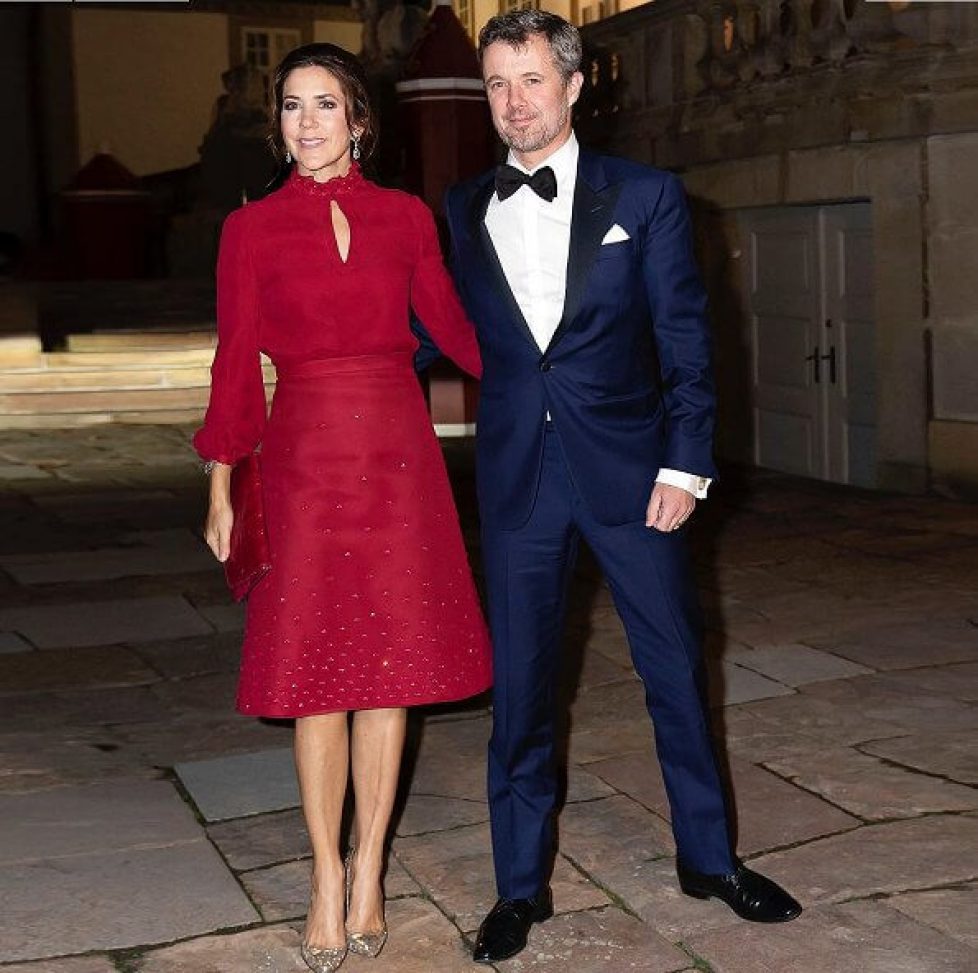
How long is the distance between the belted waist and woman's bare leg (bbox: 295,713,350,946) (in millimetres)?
698

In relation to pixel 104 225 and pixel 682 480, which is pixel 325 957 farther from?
pixel 104 225

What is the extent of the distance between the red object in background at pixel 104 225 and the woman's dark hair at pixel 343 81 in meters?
20.6

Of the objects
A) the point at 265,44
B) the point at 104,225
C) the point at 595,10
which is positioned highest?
the point at 265,44

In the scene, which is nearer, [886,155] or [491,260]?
[491,260]

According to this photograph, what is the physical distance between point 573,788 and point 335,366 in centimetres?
178

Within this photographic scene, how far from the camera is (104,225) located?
23156 mm

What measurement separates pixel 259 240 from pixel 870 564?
17.1ft

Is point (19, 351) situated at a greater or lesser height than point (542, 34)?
lesser

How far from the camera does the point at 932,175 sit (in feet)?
32.6

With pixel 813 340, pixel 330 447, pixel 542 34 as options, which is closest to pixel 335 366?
pixel 330 447

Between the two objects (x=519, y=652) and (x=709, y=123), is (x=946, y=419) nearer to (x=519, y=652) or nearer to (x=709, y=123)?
(x=709, y=123)

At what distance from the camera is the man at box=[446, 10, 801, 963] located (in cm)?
333

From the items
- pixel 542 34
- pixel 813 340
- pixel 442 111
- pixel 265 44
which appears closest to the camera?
pixel 542 34

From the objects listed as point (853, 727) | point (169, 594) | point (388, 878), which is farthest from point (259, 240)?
point (169, 594)
